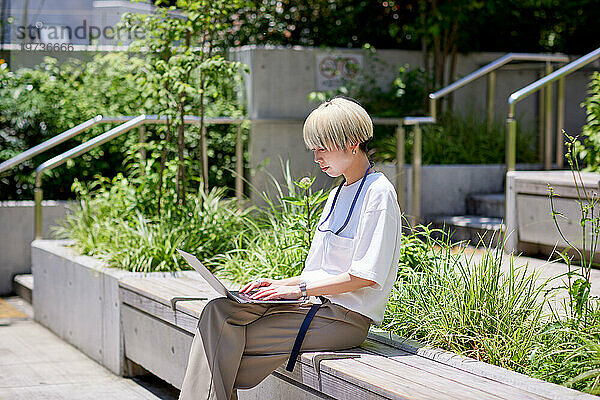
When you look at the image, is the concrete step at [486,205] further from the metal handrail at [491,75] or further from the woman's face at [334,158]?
the woman's face at [334,158]

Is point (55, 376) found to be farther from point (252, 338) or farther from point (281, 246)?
point (252, 338)

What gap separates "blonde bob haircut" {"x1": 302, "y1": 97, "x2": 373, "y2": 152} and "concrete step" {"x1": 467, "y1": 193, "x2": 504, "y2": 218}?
3.65 m

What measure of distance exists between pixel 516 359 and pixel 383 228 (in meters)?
0.65

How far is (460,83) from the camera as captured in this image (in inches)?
279

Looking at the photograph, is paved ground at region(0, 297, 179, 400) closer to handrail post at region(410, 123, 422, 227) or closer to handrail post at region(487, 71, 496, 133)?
handrail post at region(410, 123, 422, 227)

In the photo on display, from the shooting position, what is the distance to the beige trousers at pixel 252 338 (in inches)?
122

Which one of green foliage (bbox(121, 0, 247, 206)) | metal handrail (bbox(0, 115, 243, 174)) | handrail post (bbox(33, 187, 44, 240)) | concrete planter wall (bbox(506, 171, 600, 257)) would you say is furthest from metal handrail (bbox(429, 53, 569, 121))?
handrail post (bbox(33, 187, 44, 240))

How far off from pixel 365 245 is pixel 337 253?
0.19 meters

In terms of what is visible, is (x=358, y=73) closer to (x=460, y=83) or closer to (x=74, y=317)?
(x=460, y=83)

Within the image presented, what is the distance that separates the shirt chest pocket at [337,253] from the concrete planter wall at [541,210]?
6.81 ft

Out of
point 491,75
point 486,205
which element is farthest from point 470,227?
point 491,75

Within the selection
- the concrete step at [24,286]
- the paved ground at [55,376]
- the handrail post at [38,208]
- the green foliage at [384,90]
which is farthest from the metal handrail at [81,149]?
the green foliage at [384,90]

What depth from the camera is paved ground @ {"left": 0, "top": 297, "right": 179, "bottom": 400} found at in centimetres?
461

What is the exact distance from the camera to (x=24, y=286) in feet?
23.1
